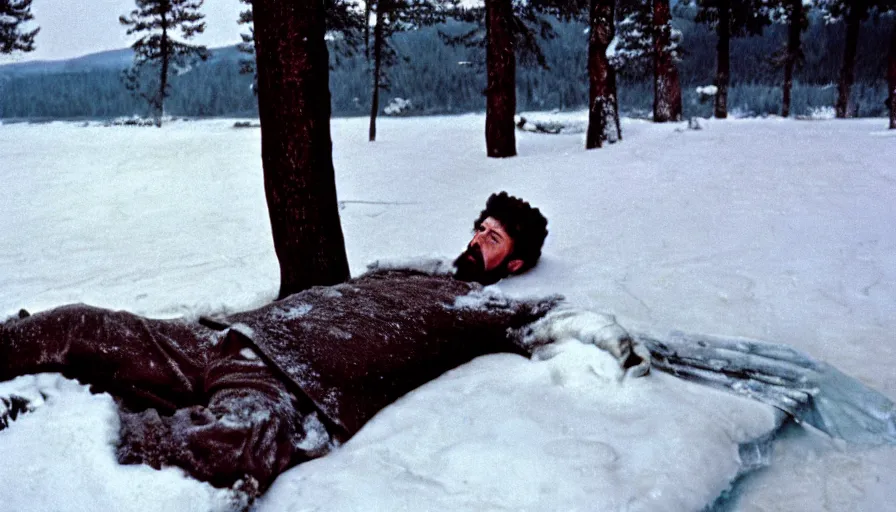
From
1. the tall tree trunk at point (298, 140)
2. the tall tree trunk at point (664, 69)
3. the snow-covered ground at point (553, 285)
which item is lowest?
the snow-covered ground at point (553, 285)

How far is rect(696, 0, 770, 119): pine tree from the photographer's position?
1681 cm

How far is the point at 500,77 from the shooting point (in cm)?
941

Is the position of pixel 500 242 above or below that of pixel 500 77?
below

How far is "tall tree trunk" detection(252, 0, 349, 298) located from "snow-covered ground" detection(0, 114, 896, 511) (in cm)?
56

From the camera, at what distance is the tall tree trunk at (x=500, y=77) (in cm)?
930

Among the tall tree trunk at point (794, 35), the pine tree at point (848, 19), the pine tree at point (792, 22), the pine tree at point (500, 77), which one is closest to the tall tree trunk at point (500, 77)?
the pine tree at point (500, 77)

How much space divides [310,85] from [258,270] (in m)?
1.94

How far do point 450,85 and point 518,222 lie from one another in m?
27.7

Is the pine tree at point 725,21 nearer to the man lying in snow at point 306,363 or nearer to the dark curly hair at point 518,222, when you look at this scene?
the dark curly hair at point 518,222

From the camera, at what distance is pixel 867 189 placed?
6070mm

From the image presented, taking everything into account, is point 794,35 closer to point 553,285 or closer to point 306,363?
point 553,285

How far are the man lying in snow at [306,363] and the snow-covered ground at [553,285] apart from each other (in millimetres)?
85

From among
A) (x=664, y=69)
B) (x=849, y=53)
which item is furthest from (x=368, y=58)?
(x=849, y=53)

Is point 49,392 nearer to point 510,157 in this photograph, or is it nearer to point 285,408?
point 285,408
